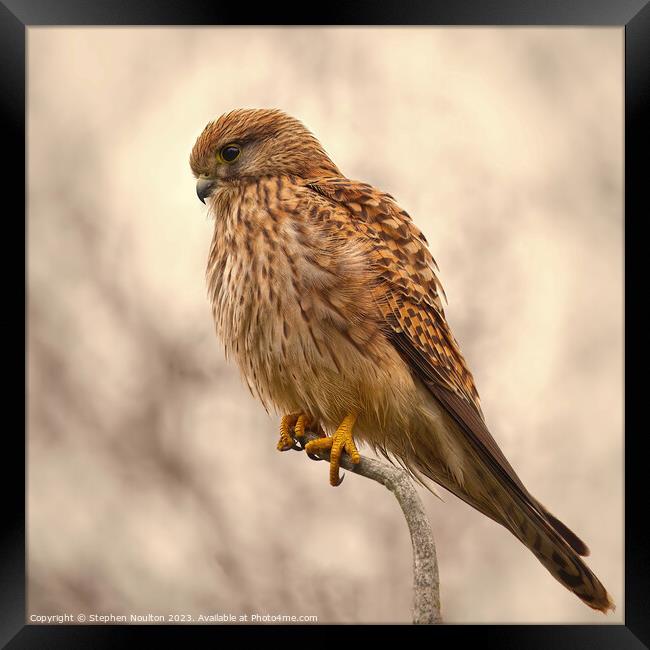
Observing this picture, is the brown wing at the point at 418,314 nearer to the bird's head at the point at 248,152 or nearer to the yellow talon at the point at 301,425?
the bird's head at the point at 248,152

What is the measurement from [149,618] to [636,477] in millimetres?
1600

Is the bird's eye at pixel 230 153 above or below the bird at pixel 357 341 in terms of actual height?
above

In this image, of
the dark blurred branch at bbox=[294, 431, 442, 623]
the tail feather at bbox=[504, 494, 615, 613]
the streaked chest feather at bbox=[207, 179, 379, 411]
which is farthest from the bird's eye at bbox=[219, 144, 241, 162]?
the tail feather at bbox=[504, 494, 615, 613]

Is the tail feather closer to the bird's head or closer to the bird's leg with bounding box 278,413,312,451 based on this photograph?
the bird's leg with bounding box 278,413,312,451

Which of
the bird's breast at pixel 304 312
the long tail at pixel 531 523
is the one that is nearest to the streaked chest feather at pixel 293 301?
the bird's breast at pixel 304 312

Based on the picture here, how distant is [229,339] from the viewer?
2564mm

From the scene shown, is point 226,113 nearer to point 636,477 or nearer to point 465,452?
point 465,452

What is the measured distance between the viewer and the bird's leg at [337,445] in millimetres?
2428

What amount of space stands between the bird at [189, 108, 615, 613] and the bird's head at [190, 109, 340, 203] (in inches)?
0.9

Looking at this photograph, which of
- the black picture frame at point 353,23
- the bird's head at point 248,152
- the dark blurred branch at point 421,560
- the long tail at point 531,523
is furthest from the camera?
the bird's head at point 248,152

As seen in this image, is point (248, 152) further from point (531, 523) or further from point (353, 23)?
point (531, 523)

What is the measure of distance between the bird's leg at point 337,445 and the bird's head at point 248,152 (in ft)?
2.75

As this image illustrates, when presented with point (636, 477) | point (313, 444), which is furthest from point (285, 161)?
point (636, 477)

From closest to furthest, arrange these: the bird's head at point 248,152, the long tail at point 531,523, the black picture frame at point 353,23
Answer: the long tail at point 531,523 < the black picture frame at point 353,23 < the bird's head at point 248,152
